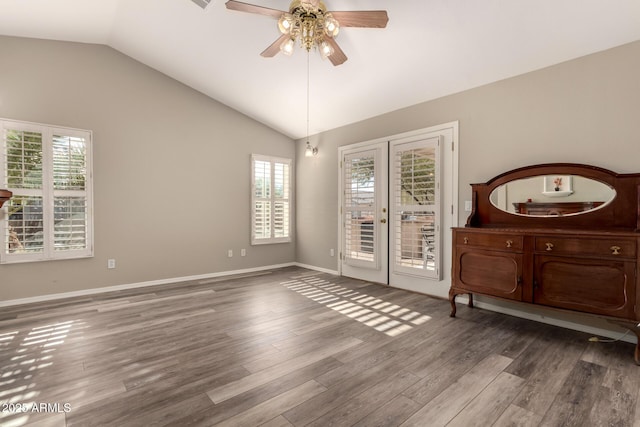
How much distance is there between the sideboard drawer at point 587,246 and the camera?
7.76ft

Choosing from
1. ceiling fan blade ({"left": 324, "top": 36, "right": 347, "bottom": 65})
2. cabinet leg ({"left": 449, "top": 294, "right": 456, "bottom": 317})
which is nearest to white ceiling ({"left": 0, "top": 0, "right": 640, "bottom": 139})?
ceiling fan blade ({"left": 324, "top": 36, "right": 347, "bottom": 65})

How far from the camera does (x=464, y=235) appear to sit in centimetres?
328

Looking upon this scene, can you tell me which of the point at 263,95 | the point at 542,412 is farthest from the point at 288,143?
the point at 542,412

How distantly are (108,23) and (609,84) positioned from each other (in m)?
5.35

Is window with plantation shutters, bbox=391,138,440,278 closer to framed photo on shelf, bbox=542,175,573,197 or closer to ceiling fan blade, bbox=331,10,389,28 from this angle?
framed photo on shelf, bbox=542,175,573,197

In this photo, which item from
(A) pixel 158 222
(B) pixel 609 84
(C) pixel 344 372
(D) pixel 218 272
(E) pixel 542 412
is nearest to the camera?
(E) pixel 542 412

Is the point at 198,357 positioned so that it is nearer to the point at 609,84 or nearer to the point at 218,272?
the point at 218,272

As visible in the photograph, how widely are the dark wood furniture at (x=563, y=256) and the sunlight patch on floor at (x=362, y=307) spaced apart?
22.0 inches

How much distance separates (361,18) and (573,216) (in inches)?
105

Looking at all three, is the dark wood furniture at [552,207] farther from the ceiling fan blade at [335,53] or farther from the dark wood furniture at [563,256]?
the ceiling fan blade at [335,53]

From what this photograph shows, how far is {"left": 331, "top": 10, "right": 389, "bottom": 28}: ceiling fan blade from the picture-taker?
7.65ft

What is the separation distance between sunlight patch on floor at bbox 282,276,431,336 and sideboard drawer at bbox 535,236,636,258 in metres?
1.30

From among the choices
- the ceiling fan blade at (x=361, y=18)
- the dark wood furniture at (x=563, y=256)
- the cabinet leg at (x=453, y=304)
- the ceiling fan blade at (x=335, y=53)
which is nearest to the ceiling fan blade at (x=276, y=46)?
the ceiling fan blade at (x=335, y=53)

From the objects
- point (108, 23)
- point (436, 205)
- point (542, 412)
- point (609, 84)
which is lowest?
point (542, 412)
